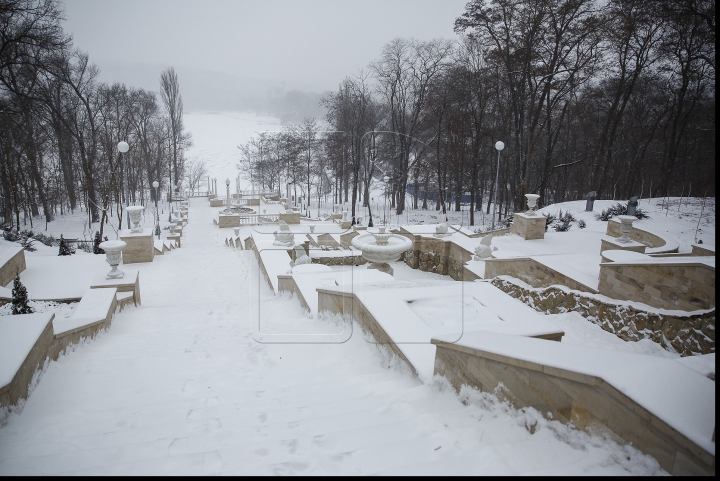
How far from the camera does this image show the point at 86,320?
4.88 meters

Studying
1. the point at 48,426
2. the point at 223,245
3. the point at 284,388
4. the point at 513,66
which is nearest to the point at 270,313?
the point at 284,388

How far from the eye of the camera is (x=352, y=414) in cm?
272

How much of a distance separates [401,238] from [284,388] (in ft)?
13.9

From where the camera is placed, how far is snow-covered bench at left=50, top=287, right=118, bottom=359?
4214 mm

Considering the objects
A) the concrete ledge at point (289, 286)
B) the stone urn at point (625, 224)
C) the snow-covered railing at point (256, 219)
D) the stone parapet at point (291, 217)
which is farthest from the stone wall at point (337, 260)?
the snow-covered railing at point (256, 219)

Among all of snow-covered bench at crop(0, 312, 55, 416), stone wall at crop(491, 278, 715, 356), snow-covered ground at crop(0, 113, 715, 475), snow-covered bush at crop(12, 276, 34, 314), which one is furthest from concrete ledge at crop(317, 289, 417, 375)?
snow-covered bush at crop(12, 276, 34, 314)

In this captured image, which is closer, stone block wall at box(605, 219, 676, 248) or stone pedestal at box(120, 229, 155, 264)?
stone block wall at box(605, 219, 676, 248)

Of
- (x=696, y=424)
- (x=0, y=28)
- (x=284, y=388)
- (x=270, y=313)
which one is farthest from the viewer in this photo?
(x=0, y=28)

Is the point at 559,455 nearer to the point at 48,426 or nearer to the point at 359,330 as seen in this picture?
the point at 359,330

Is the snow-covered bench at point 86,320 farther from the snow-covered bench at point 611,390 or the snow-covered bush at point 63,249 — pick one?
the snow-covered bush at point 63,249

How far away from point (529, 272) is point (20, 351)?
820 cm

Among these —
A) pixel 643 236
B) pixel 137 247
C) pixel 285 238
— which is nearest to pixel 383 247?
pixel 285 238

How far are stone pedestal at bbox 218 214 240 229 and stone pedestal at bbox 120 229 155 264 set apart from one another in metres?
10.1

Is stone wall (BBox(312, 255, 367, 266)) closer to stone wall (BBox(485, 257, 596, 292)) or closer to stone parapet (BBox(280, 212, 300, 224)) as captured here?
stone wall (BBox(485, 257, 596, 292))
